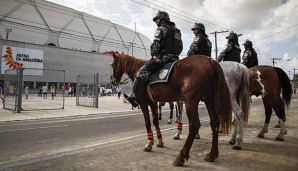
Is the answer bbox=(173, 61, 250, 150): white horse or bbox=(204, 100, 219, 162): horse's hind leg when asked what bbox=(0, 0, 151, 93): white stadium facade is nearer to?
bbox=(173, 61, 250, 150): white horse

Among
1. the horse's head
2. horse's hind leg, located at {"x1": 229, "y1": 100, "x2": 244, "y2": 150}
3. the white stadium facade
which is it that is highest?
the white stadium facade

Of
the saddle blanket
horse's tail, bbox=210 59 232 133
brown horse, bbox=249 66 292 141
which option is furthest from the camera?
brown horse, bbox=249 66 292 141

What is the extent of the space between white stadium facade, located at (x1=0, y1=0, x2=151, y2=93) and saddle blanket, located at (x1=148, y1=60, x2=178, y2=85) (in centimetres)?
2826

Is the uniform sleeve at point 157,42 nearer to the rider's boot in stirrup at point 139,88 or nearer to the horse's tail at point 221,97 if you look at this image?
the rider's boot in stirrup at point 139,88

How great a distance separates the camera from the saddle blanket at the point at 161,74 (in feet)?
14.2

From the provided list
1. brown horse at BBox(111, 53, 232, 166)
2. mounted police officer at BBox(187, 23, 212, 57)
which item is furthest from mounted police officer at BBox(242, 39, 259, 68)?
brown horse at BBox(111, 53, 232, 166)

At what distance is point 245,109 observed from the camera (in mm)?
5703

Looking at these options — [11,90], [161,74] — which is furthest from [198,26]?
[11,90]

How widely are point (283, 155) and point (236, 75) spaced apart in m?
2.07

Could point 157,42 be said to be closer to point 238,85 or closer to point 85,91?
point 238,85

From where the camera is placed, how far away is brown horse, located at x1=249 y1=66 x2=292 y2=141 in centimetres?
613

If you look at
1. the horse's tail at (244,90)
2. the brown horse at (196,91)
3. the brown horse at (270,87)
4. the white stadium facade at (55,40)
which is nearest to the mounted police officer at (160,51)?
the brown horse at (196,91)

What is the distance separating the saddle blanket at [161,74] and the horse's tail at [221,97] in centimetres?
85

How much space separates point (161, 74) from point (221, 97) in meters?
1.25
